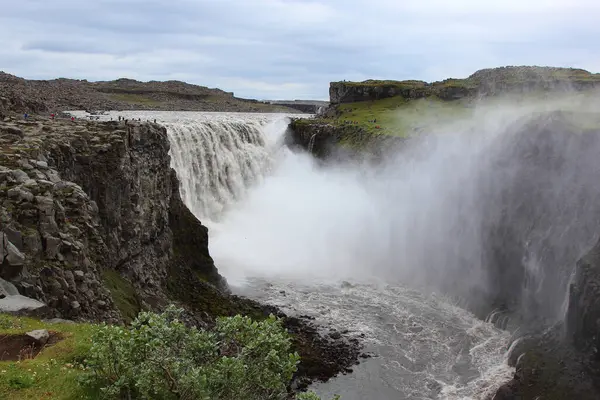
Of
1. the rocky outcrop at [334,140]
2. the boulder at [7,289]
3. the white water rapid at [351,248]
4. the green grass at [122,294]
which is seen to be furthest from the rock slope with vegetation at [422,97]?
the boulder at [7,289]

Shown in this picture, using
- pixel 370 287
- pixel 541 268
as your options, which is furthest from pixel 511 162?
pixel 370 287

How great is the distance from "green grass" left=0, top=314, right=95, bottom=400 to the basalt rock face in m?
4.32

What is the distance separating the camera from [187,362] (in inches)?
371

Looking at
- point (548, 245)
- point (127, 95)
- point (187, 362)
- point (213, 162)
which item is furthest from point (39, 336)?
point (127, 95)

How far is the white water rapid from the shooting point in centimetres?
2928

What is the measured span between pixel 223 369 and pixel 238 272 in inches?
1303

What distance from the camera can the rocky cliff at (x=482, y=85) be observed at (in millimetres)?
69963

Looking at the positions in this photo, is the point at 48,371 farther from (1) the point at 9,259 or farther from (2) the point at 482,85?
(2) the point at 482,85

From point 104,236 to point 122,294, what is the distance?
3740mm

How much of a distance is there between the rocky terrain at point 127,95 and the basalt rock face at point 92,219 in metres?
49.2

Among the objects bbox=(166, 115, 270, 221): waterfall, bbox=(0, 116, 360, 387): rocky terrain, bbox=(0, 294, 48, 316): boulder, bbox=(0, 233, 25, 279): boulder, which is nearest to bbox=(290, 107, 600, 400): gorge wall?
bbox=(0, 116, 360, 387): rocky terrain

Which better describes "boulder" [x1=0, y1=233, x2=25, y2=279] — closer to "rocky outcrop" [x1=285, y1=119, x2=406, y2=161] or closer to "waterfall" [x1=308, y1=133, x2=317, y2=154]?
"rocky outcrop" [x1=285, y1=119, x2=406, y2=161]

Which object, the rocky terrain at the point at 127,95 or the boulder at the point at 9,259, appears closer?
the boulder at the point at 9,259

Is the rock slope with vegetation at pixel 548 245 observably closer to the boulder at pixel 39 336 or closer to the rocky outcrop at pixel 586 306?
the rocky outcrop at pixel 586 306
